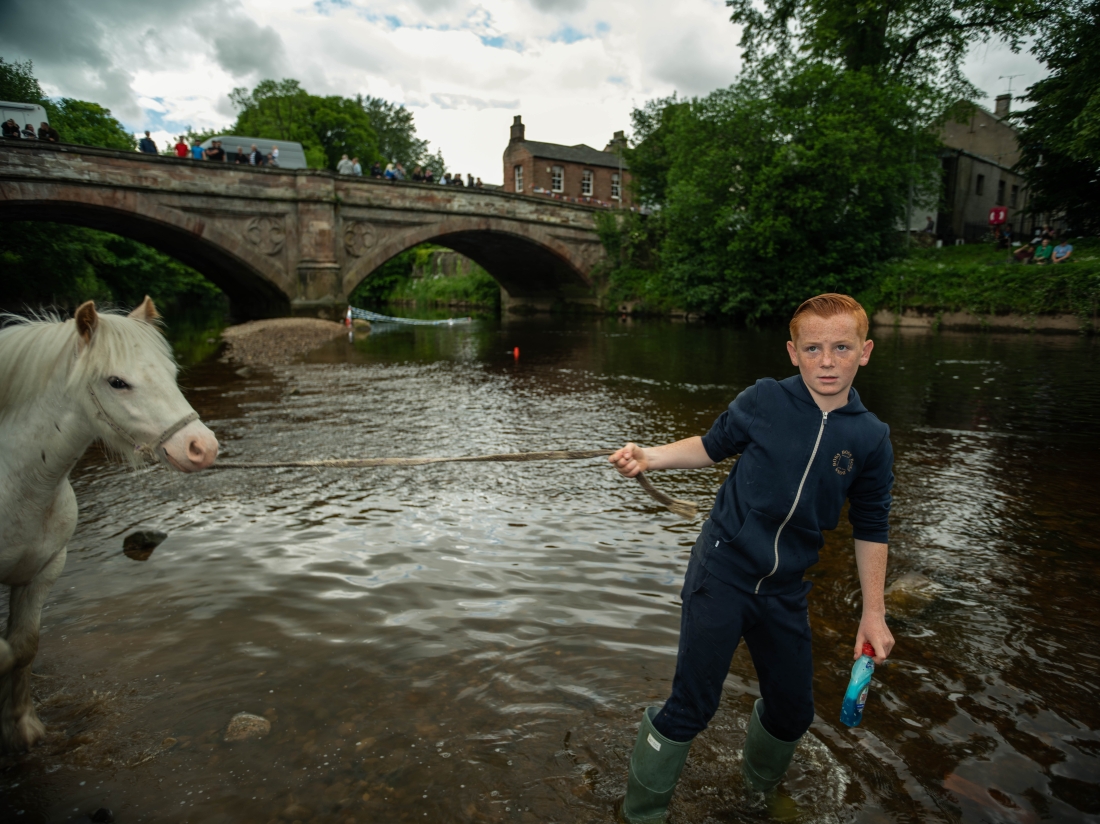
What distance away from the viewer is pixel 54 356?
2703mm

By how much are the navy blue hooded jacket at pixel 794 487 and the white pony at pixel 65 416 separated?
6.77ft

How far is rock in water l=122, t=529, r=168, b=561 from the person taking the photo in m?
4.94

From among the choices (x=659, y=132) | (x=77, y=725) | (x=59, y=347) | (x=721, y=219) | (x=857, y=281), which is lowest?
(x=77, y=725)

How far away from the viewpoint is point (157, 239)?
30453 mm

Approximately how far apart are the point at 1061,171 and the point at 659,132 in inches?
1004

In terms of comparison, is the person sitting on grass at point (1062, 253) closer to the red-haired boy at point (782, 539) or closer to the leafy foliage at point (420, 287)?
the red-haired boy at point (782, 539)

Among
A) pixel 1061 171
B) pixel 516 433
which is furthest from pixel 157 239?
pixel 1061 171

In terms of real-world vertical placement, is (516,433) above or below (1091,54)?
below

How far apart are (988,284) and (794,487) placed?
1132 inches

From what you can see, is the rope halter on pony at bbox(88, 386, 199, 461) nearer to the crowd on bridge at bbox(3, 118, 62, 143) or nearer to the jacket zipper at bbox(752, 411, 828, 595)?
the jacket zipper at bbox(752, 411, 828, 595)

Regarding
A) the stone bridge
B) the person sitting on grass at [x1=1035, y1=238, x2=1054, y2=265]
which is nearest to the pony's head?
the stone bridge

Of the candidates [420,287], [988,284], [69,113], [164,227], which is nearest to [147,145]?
[164,227]

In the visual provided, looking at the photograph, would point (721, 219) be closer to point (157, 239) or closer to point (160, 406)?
point (157, 239)

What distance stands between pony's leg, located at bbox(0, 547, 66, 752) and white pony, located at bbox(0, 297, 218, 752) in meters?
0.01
